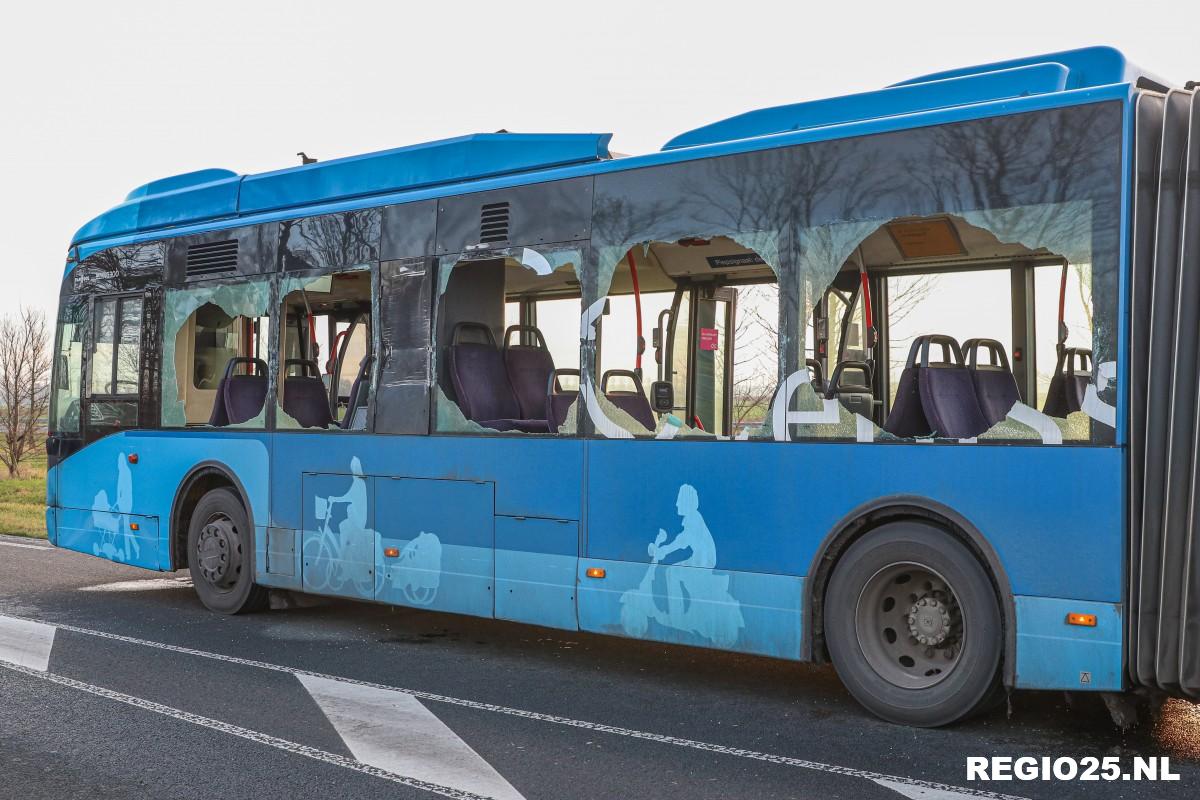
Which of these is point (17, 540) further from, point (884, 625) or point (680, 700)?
point (884, 625)

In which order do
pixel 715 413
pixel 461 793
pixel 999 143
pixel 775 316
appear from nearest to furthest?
1. pixel 461 793
2. pixel 999 143
3. pixel 775 316
4. pixel 715 413

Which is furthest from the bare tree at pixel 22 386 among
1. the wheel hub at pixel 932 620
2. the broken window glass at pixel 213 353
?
the wheel hub at pixel 932 620

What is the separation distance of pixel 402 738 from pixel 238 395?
203 inches

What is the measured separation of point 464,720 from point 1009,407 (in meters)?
3.27

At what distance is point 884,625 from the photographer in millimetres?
6656

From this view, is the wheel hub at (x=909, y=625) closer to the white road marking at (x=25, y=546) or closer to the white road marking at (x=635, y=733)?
the white road marking at (x=635, y=733)

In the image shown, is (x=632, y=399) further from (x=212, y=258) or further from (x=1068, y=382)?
(x=212, y=258)

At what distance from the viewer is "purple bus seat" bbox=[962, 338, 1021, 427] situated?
264 inches

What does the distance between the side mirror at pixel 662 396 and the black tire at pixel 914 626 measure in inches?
65.5

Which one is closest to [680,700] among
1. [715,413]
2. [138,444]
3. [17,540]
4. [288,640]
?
[715,413]

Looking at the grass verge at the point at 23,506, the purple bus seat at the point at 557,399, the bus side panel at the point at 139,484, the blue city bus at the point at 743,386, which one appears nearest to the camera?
the blue city bus at the point at 743,386

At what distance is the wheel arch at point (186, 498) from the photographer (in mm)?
10781

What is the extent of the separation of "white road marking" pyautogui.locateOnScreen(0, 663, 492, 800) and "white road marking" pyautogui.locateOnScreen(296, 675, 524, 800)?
6 cm

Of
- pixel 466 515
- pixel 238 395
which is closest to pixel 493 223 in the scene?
pixel 466 515
